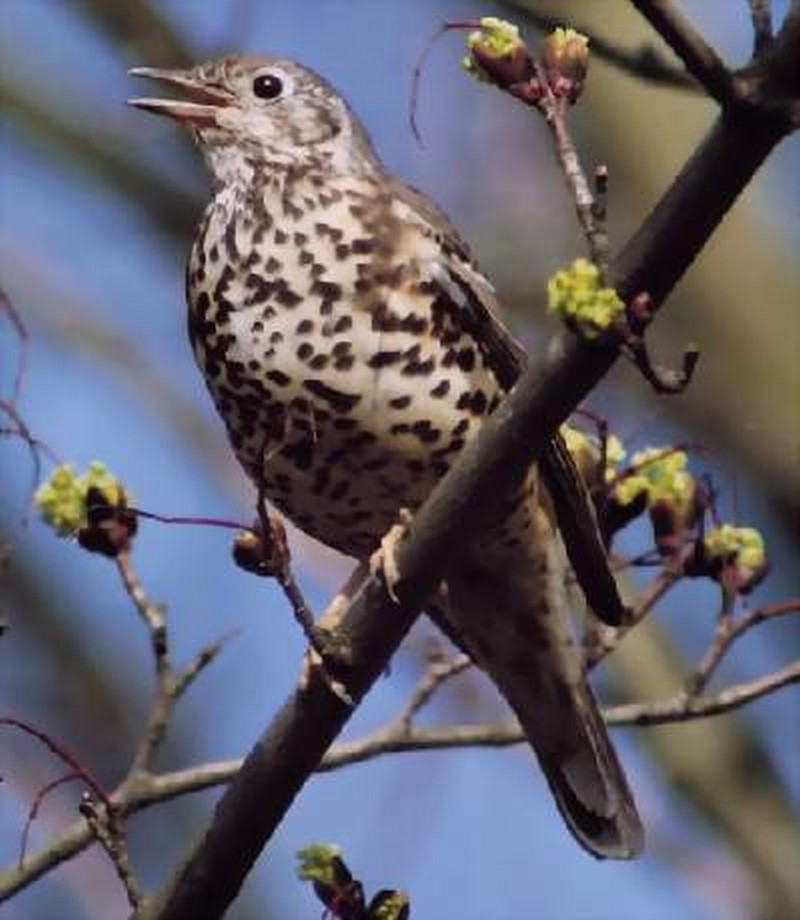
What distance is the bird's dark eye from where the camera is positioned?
4840mm

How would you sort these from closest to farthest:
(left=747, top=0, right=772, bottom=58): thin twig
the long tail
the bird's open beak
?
(left=747, top=0, right=772, bottom=58): thin twig, the long tail, the bird's open beak

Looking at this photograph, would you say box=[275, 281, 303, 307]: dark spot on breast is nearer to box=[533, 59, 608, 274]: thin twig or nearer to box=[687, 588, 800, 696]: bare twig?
box=[687, 588, 800, 696]: bare twig

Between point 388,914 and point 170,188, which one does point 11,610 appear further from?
point 388,914

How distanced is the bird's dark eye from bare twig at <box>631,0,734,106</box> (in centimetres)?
238

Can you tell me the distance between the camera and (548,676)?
461 centimetres

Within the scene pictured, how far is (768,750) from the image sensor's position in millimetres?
5414

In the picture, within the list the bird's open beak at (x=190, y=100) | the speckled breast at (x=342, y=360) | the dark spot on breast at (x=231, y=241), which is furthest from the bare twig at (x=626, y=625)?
the bird's open beak at (x=190, y=100)

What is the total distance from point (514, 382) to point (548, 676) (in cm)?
80

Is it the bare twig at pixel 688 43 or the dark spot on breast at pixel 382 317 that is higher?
the bare twig at pixel 688 43

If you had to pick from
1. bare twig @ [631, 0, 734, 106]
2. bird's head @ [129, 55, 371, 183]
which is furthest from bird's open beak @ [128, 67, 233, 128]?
bare twig @ [631, 0, 734, 106]

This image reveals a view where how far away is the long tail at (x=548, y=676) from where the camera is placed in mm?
4512

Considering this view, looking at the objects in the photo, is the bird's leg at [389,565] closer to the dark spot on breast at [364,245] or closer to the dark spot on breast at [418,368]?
the dark spot on breast at [418,368]

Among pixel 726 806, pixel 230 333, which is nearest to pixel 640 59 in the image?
pixel 230 333

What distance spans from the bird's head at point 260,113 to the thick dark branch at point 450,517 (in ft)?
4.79
